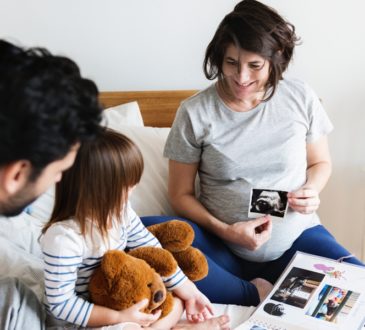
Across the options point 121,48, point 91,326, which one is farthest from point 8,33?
point 91,326

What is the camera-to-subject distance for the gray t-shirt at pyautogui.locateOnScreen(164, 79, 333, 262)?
5.30 ft

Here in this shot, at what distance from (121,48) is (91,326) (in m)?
1.15

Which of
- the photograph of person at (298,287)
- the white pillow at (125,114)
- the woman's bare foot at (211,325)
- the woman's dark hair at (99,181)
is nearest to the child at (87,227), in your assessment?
the woman's dark hair at (99,181)

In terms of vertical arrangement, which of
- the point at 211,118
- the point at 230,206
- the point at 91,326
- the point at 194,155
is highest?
the point at 211,118

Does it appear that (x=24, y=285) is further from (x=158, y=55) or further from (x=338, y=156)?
(x=338, y=156)

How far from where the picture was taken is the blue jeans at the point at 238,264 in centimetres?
152

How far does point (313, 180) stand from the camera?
169 cm

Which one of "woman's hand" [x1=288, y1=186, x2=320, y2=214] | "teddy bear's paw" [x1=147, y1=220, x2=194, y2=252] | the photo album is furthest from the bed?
"woman's hand" [x1=288, y1=186, x2=320, y2=214]

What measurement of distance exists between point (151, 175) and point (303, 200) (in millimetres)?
514

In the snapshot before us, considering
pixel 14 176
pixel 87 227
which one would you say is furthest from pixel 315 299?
pixel 14 176

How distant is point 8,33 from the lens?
2047 millimetres

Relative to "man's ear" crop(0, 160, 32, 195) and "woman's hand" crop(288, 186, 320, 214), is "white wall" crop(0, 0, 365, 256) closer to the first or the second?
"woman's hand" crop(288, 186, 320, 214)

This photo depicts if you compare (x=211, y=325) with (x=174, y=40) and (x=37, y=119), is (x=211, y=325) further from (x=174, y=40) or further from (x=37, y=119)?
(x=174, y=40)

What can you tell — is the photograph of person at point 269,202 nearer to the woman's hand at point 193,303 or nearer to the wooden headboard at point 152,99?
the woman's hand at point 193,303
